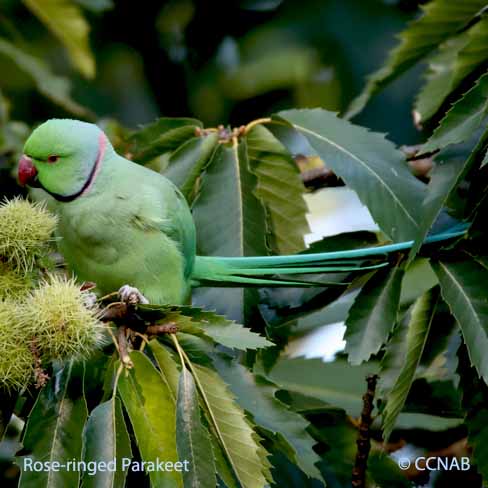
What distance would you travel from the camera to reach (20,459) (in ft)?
6.62

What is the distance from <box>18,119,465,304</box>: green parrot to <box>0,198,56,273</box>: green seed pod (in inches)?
16.7

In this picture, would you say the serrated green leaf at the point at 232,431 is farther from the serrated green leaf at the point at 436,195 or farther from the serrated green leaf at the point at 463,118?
the serrated green leaf at the point at 463,118

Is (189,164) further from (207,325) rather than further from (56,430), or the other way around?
→ (56,430)

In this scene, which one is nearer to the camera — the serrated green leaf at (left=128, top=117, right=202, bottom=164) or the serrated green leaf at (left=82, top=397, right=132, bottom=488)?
the serrated green leaf at (left=82, top=397, right=132, bottom=488)

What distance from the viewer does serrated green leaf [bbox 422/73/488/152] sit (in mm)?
2264

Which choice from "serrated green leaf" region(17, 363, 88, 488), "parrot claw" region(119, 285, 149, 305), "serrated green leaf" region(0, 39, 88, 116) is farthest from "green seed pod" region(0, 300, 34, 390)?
"serrated green leaf" region(0, 39, 88, 116)

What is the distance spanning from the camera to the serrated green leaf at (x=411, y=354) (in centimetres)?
231

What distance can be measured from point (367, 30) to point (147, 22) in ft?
4.89

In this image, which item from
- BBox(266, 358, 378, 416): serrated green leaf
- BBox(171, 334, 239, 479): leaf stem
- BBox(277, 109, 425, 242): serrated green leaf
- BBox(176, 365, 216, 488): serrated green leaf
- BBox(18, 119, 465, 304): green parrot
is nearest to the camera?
BBox(176, 365, 216, 488): serrated green leaf

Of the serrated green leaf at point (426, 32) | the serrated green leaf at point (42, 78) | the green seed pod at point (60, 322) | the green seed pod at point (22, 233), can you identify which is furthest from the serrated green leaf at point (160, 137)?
the serrated green leaf at point (42, 78)

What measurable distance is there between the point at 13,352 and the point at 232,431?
507 mm

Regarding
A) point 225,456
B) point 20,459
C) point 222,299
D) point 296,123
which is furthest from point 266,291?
point 20,459

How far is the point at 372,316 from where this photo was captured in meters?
2.38

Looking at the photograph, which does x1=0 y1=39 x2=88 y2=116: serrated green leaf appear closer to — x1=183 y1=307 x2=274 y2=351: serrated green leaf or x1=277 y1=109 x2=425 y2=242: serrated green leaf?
x1=277 y1=109 x2=425 y2=242: serrated green leaf
